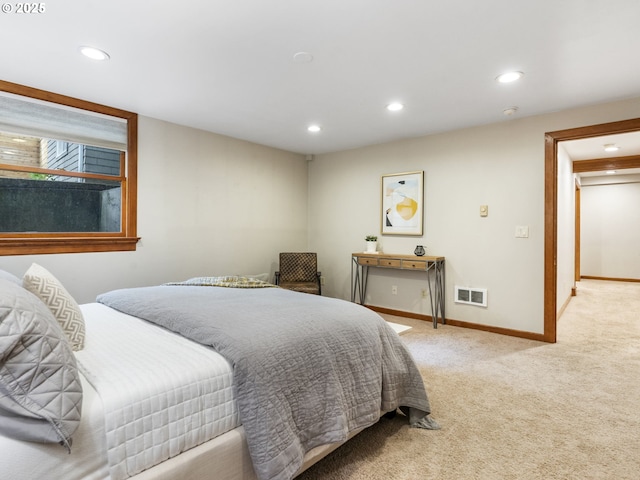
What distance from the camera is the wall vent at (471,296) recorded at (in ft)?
12.9

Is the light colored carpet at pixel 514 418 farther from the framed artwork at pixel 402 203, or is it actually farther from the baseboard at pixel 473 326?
the framed artwork at pixel 402 203

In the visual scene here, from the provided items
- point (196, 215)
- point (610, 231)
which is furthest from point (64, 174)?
point (610, 231)

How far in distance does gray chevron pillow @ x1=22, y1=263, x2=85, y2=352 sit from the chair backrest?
3160mm

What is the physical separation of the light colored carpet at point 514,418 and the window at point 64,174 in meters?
2.95

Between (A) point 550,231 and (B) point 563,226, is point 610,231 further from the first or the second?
(A) point 550,231

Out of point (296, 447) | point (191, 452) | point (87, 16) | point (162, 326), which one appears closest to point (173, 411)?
point (191, 452)

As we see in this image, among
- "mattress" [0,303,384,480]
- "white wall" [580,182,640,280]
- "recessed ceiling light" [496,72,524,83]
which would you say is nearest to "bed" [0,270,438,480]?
"mattress" [0,303,384,480]

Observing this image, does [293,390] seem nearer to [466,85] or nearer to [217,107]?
[466,85]

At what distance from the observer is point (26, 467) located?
3.00ft

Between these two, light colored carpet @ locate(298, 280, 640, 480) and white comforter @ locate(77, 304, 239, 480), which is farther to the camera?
light colored carpet @ locate(298, 280, 640, 480)

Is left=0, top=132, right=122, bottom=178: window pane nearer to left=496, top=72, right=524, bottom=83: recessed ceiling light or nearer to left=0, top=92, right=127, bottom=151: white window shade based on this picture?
left=0, top=92, right=127, bottom=151: white window shade

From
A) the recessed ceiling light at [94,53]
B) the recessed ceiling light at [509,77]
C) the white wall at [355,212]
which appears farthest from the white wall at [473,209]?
the recessed ceiling light at [94,53]

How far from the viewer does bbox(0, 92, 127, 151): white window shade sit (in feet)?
9.39

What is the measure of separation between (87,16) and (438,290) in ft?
13.1
